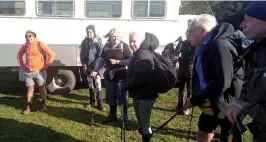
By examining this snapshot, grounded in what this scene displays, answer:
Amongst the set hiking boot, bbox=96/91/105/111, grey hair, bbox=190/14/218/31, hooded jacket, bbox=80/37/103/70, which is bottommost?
hiking boot, bbox=96/91/105/111

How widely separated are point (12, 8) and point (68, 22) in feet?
4.64

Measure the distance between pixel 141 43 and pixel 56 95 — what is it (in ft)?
14.3

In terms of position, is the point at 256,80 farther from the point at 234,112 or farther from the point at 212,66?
the point at 212,66

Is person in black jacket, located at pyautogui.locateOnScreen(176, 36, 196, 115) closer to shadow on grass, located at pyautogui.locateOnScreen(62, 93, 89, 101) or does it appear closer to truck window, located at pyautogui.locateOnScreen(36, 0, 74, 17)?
shadow on grass, located at pyautogui.locateOnScreen(62, 93, 89, 101)

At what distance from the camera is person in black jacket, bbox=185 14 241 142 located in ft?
8.80

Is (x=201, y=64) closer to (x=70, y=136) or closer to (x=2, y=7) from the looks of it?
(x=70, y=136)

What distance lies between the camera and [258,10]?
2.04 meters

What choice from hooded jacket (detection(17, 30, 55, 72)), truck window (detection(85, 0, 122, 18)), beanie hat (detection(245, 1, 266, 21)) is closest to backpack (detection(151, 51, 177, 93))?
beanie hat (detection(245, 1, 266, 21))

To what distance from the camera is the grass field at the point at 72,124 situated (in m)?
4.92

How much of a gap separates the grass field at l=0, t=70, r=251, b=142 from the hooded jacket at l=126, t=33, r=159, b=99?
1345 millimetres

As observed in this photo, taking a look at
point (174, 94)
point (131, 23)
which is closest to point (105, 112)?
point (174, 94)

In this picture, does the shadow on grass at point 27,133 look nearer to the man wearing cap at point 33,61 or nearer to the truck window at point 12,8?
the man wearing cap at point 33,61

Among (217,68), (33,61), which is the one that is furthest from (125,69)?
(217,68)

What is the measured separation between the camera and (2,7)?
723cm
